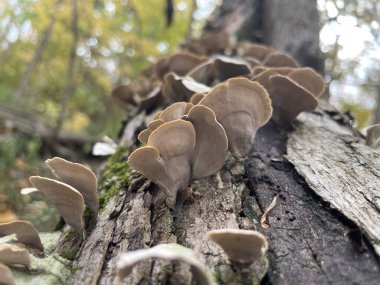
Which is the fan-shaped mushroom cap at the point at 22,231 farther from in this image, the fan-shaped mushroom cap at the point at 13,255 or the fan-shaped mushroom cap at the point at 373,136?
the fan-shaped mushroom cap at the point at 373,136

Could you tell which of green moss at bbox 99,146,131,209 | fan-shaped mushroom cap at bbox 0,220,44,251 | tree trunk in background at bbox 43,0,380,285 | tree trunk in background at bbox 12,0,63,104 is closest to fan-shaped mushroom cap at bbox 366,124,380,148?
tree trunk in background at bbox 43,0,380,285

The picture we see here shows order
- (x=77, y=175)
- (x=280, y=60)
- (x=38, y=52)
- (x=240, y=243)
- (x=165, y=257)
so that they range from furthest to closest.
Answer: (x=38, y=52) < (x=280, y=60) < (x=77, y=175) < (x=240, y=243) < (x=165, y=257)

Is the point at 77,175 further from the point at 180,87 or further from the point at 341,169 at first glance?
the point at 341,169

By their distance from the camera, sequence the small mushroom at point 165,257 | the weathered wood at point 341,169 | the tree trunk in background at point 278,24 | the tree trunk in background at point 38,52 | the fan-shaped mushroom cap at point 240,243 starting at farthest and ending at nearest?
the tree trunk in background at point 38,52 → the tree trunk in background at point 278,24 → the weathered wood at point 341,169 → the fan-shaped mushroom cap at point 240,243 → the small mushroom at point 165,257

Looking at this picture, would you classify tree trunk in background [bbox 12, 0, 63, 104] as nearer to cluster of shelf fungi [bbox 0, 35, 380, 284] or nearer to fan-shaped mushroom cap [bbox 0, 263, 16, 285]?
cluster of shelf fungi [bbox 0, 35, 380, 284]

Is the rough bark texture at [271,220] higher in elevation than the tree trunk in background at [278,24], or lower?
lower

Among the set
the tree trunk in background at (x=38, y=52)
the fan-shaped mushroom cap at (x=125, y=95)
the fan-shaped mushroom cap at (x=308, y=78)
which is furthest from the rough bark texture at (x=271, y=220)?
the tree trunk in background at (x=38, y=52)

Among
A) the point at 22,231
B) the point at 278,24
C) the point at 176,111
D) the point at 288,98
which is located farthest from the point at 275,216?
the point at 278,24
